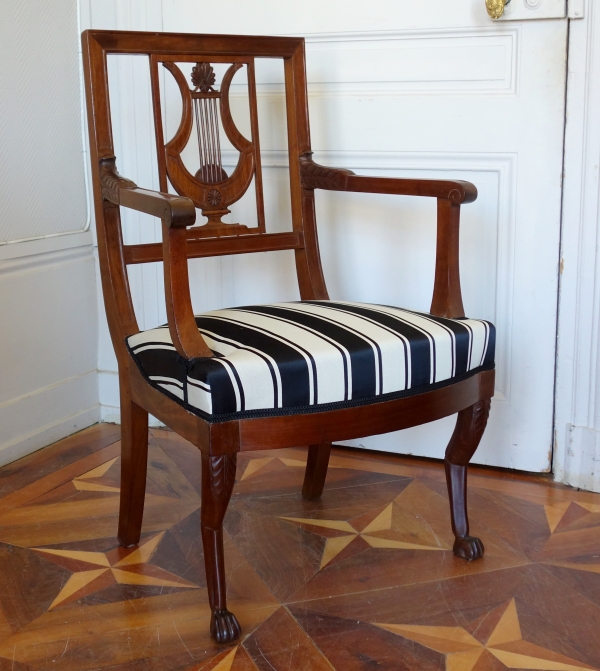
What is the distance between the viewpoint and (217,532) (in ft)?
4.05

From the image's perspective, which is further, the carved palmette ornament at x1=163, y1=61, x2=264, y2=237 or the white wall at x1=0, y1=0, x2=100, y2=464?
the white wall at x1=0, y1=0, x2=100, y2=464

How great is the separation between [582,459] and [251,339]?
0.94 meters

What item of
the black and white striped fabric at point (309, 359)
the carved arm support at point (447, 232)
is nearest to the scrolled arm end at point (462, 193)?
the carved arm support at point (447, 232)

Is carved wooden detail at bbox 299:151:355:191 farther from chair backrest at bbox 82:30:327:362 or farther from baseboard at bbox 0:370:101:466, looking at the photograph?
baseboard at bbox 0:370:101:466

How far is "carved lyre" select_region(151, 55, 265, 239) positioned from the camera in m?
1.51

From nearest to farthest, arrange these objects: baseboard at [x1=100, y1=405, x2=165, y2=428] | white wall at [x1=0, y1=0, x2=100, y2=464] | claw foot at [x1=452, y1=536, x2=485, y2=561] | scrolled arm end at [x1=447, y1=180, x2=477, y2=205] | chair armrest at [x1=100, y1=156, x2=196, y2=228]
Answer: chair armrest at [x1=100, y1=156, x2=196, y2=228]
scrolled arm end at [x1=447, y1=180, x2=477, y2=205]
claw foot at [x1=452, y1=536, x2=485, y2=561]
white wall at [x1=0, y1=0, x2=100, y2=464]
baseboard at [x1=100, y1=405, x2=165, y2=428]

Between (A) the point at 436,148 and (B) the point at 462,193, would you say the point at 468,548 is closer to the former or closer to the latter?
(B) the point at 462,193

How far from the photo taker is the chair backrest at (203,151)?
55.5 inches

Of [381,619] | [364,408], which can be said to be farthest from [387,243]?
[381,619]

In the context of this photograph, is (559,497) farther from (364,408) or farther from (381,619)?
(364,408)

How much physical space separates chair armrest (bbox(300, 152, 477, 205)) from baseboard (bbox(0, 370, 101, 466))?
0.91 m

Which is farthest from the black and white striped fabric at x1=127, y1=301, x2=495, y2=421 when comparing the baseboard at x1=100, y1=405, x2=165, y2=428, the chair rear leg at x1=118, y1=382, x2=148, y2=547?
the baseboard at x1=100, y1=405, x2=165, y2=428

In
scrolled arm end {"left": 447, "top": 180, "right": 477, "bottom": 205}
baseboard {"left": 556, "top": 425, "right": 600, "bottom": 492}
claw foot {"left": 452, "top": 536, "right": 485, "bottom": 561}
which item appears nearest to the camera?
scrolled arm end {"left": 447, "top": 180, "right": 477, "bottom": 205}

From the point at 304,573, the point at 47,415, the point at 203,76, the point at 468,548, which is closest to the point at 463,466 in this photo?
the point at 468,548
